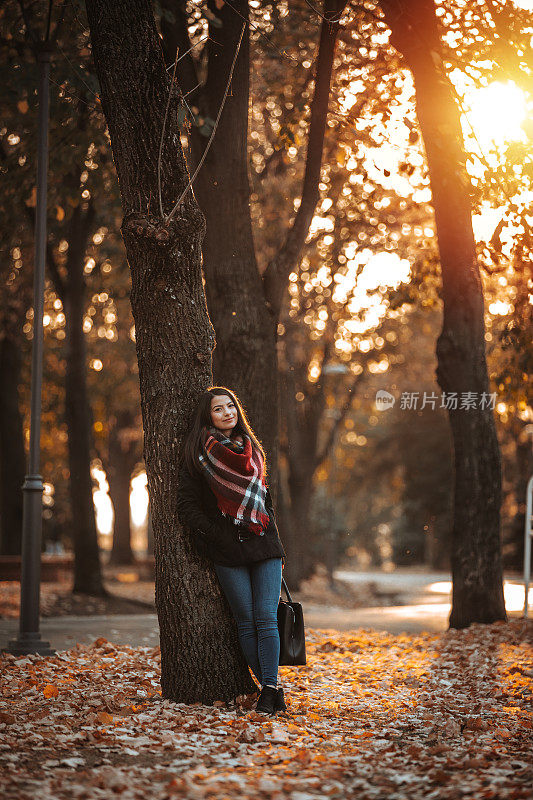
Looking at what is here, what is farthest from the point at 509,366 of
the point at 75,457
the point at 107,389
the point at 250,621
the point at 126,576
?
the point at 126,576

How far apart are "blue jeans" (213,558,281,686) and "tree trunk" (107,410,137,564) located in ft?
78.3

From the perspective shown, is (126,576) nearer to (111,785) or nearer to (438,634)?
(438,634)

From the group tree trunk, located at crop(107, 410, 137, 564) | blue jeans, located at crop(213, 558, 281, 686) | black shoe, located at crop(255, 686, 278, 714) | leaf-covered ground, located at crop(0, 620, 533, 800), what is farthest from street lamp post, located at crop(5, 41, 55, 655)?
tree trunk, located at crop(107, 410, 137, 564)

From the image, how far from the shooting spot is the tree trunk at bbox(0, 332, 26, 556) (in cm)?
1977

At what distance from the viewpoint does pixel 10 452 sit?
65.7 feet

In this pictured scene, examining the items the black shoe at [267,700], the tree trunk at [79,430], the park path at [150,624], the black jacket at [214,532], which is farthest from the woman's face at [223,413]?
the tree trunk at [79,430]

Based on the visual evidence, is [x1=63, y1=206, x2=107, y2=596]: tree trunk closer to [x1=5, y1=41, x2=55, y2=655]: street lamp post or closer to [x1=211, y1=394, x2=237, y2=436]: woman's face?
[x1=5, y1=41, x2=55, y2=655]: street lamp post

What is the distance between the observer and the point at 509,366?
13.8 m

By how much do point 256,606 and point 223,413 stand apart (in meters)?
1.23

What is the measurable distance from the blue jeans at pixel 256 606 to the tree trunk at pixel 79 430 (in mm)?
A: 9674

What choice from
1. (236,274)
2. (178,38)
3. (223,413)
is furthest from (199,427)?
(178,38)

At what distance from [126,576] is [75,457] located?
11.3 meters

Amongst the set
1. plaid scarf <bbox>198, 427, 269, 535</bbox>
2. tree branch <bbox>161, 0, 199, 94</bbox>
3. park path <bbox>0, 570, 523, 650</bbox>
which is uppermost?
tree branch <bbox>161, 0, 199, 94</bbox>

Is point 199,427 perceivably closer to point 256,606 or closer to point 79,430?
point 256,606
